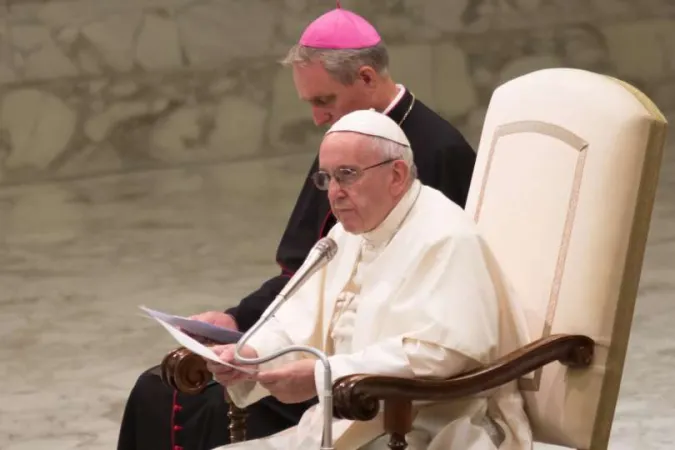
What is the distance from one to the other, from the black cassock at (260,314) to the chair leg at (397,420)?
31.9 inches

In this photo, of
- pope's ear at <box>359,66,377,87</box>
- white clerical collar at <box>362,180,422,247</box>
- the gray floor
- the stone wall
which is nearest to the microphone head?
white clerical collar at <box>362,180,422,247</box>

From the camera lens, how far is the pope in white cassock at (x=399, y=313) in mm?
3111

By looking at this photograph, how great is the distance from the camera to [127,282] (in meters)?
7.30

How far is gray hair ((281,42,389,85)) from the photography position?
3.88m

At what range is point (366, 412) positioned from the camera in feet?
9.58

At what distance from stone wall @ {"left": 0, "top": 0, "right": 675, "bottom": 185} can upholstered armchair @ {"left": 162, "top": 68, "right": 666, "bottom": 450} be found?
6.29 m

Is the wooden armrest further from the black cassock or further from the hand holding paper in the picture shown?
the black cassock

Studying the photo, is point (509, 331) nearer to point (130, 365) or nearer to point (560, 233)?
point (560, 233)

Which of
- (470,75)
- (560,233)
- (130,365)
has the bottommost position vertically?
(130,365)

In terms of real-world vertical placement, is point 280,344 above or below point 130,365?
above

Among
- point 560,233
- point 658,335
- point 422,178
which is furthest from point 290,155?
point 560,233

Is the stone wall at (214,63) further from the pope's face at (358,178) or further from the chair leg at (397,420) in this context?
the chair leg at (397,420)

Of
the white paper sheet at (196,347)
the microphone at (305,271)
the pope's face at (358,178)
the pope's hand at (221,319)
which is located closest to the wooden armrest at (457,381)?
the microphone at (305,271)

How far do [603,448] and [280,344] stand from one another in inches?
32.4
